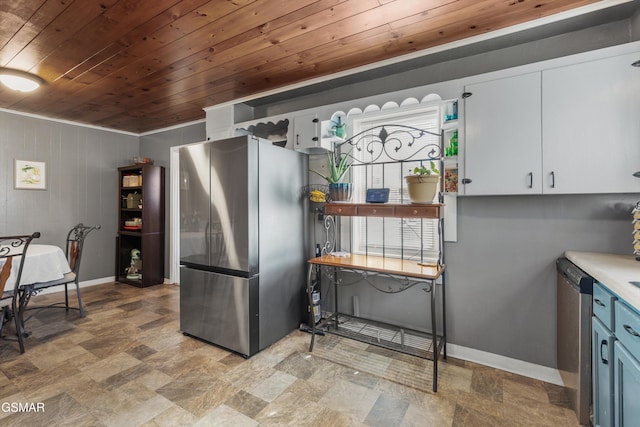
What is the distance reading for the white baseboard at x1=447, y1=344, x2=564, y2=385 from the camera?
7.10ft

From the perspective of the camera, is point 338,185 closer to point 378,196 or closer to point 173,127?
point 378,196

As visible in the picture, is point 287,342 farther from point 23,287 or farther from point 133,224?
point 133,224

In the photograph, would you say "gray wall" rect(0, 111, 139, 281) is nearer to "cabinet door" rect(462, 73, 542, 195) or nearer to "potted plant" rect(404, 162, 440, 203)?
"potted plant" rect(404, 162, 440, 203)

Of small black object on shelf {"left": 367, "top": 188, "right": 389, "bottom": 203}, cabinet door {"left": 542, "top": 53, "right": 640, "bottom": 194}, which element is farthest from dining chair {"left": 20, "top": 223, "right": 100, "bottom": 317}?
cabinet door {"left": 542, "top": 53, "right": 640, "bottom": 194}

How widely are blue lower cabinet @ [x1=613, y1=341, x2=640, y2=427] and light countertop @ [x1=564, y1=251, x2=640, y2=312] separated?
0.82 feet

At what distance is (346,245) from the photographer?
3.05 meters

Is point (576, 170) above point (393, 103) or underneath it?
underneath

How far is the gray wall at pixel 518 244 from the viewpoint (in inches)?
79.5

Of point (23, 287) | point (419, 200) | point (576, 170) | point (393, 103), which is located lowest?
point (23, 287)

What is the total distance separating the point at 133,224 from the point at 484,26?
17.1 ft

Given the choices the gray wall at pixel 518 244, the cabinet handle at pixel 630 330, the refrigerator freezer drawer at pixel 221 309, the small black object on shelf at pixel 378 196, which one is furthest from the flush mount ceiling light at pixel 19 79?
the cabinet handle at pixel 630 330

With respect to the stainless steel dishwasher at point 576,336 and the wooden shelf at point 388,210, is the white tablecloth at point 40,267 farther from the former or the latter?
the stainless steel dishwasher at point 576,336

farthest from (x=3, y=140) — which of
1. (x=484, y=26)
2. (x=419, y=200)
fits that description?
(x=484, y=26)

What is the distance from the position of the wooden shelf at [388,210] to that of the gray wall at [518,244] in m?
0.42
